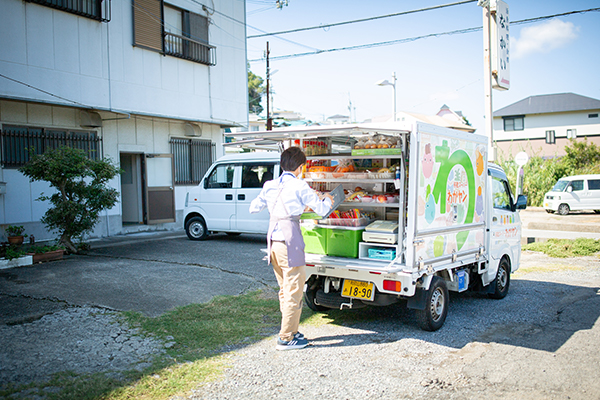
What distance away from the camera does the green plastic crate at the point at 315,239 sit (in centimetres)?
536

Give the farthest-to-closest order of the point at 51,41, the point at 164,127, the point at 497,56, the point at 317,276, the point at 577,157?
the point at 577,157 < the point at 164,127 < the point at 497,56 < the point at 51,41 < the point at 317,276

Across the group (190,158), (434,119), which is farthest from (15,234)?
(434,119)

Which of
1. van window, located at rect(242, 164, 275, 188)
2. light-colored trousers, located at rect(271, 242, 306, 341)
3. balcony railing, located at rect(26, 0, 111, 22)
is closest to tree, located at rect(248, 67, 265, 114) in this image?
balcony railing, located at rect(26, 0, 111, 22)

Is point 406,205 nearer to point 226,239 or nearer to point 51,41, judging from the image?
point 226,239

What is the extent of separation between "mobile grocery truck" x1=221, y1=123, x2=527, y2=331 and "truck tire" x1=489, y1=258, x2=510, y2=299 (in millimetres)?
309

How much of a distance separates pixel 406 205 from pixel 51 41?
9119 millimetres

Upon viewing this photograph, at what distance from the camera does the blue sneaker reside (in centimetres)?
462

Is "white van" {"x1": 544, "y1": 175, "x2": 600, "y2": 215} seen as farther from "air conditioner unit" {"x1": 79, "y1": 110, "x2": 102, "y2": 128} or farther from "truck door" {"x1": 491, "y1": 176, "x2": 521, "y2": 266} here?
"air conditioner unit" {"x1": 79, "y1": 110, "x2": 102, "y2": 128}

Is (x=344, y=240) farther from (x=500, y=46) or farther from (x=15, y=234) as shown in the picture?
(x=500, y=46)

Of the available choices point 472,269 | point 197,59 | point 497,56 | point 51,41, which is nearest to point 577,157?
point 497,56

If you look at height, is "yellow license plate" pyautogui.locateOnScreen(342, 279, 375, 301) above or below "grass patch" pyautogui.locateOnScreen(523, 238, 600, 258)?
above

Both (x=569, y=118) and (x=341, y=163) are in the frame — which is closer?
(x=341, y=163)

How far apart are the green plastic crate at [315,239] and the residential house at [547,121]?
125 feet

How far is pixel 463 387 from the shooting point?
3.83 m
